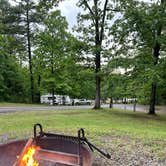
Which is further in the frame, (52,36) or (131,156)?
(52,36)

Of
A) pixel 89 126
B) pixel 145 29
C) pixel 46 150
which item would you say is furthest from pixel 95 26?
pixel 46 150

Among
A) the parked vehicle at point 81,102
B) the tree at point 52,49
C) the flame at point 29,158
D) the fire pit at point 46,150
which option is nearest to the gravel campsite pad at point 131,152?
the fire pit at point 46,150

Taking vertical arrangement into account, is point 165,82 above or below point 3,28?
below

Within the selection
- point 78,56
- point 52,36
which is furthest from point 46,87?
point 78,56

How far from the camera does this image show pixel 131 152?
5.57 metres

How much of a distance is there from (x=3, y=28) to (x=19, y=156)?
3133 cm

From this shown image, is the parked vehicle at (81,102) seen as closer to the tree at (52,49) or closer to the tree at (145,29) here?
the tree at (52,49)

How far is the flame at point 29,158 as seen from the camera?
12.4 ft

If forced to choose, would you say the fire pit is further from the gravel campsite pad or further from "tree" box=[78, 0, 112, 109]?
"tree" box=[78, 0, 112, 109]

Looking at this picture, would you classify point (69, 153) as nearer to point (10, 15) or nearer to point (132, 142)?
point (132, 142)

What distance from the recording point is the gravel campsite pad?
504 centimetres

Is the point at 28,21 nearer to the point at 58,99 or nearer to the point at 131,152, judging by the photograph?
the point at 58,99

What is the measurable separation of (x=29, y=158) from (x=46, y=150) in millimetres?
330

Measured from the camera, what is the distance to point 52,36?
3072cm
